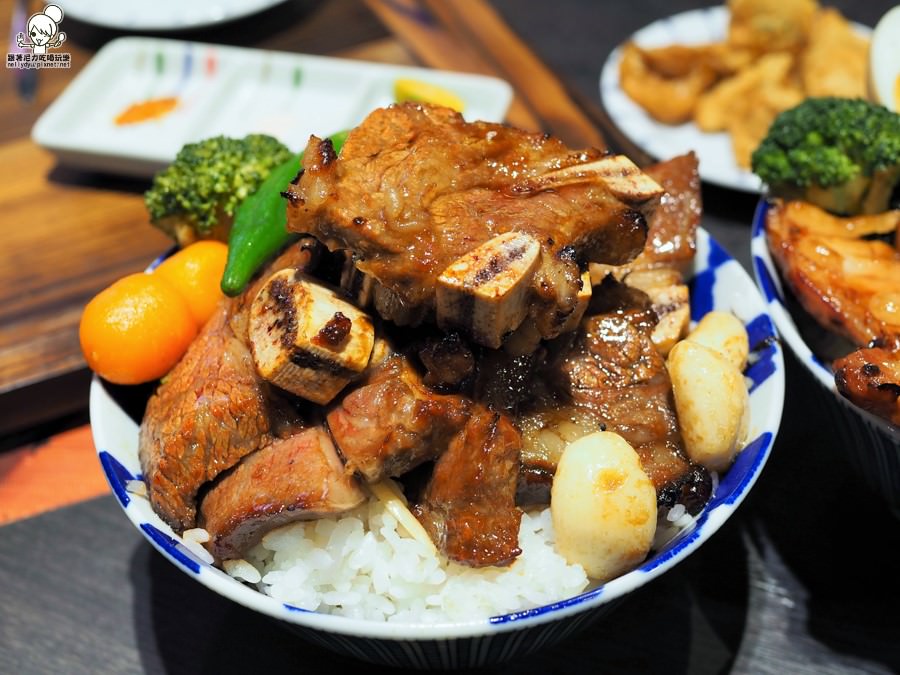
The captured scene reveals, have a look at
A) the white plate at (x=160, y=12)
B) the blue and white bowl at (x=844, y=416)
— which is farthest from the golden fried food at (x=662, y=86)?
the white plate at (x=160, y=12)

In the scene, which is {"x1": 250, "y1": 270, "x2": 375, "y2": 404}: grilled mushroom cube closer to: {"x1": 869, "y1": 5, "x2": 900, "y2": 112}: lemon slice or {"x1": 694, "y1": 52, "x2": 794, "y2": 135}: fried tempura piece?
{"x1": 869, "y1": 5, "x2": 900, "y2": 112}: lemon slice

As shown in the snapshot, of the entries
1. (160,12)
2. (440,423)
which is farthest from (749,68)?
(440,423)

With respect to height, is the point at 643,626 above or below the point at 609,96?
below

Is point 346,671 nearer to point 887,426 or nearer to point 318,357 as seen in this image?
point 318,357

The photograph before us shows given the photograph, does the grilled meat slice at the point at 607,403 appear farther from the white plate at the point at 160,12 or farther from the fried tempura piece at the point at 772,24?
the white plate at the point at 160,12

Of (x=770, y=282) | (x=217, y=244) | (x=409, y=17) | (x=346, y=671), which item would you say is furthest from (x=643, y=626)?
(x=409, y=17)

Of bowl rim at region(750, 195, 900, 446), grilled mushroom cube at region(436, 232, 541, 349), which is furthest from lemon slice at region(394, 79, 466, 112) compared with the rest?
grilled mushroom cube at region(436, 232, 541, 349)
